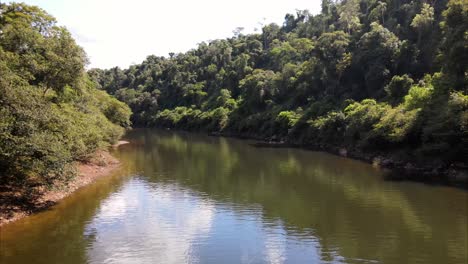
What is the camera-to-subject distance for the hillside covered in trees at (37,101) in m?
24.3

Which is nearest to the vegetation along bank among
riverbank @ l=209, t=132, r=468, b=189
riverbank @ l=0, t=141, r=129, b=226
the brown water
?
riverbank @ l=0, t=141, r=129, b=226

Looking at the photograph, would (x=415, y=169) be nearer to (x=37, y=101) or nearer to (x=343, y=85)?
(x=37, y=101)

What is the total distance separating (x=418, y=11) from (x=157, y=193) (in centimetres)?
6648

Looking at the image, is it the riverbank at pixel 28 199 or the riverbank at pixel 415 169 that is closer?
the riverbank at pixel 28 199

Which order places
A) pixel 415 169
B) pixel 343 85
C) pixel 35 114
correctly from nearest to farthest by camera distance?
pixel 35 114 → pixel 415 169 → pixel 343 85

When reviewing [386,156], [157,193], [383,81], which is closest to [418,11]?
[383,81]

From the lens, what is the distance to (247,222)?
2541 centimetres

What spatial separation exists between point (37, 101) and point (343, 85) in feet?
203

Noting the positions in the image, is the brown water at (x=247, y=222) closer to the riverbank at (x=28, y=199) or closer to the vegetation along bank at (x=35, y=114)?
the riverbank at (x=28, y=199)

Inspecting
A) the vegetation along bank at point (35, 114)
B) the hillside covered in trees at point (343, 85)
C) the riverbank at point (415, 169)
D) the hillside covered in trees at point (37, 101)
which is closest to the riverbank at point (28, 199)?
the vegetation along bank at point (35, 114)

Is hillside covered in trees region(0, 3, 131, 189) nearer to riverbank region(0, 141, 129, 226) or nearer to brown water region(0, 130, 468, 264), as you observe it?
riverbank region(0, 141, 129, 226)

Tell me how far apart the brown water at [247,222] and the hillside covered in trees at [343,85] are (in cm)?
857

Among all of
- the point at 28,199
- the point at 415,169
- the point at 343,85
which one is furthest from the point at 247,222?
the point at 343,85


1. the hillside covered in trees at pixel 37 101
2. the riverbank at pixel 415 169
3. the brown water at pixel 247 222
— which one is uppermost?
the hillside covered in trees at pixel 37 101
